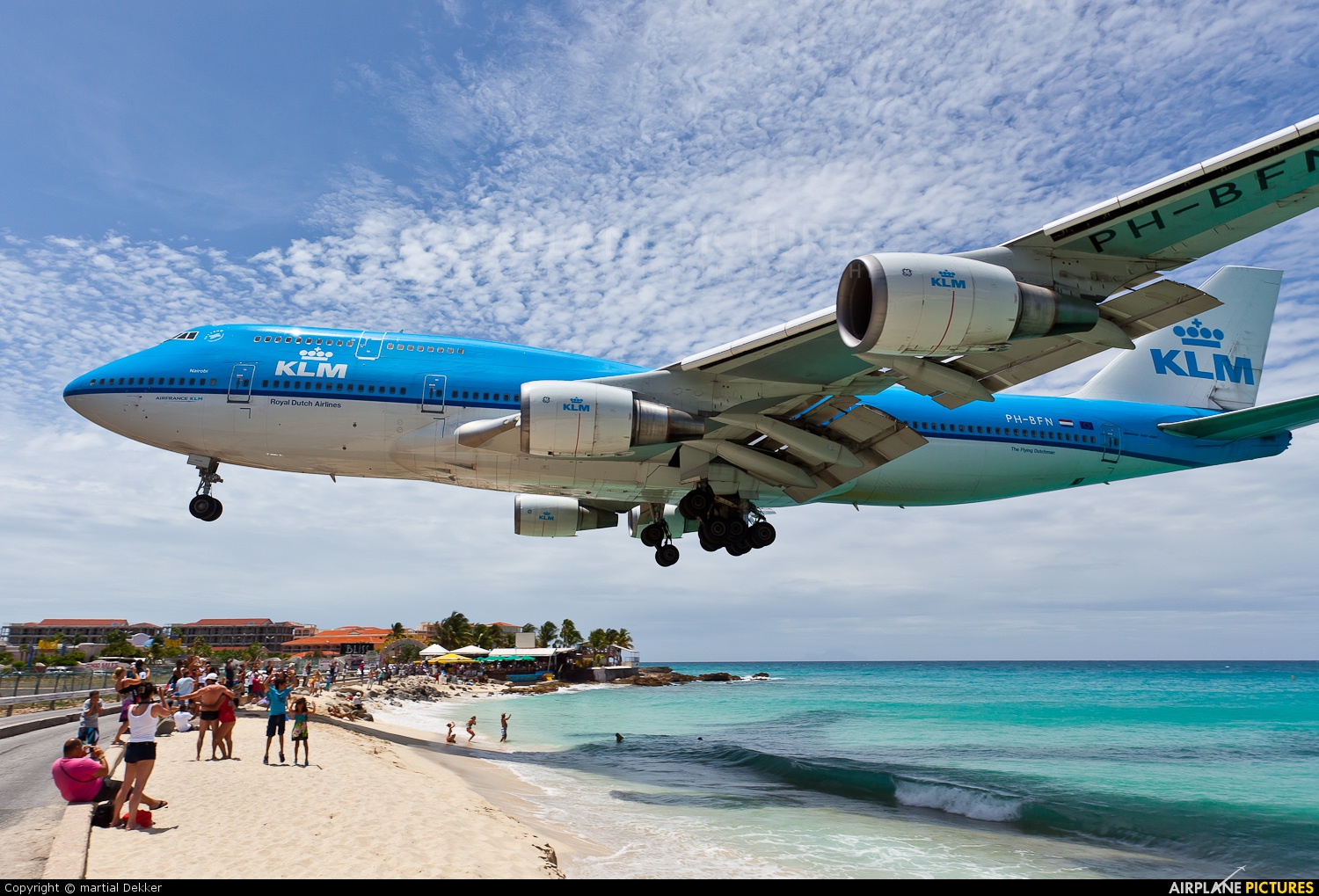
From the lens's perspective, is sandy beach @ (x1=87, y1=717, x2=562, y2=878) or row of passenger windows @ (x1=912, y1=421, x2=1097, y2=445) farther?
row of passenger windows @ (x1=912, y1=421, x2=1097, y2=445)

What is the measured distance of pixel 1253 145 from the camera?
35.0 ft

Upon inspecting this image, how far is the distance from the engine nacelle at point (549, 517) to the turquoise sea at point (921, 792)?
25.4 feet

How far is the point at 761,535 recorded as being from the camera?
797 inches

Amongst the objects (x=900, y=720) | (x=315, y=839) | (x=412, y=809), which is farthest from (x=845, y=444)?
(x=900, y=720)

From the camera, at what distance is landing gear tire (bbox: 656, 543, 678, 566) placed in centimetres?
2427

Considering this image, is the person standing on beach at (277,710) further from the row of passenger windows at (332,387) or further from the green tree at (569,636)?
the green tree at (569,636)

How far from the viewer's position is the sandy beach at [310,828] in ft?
30.1

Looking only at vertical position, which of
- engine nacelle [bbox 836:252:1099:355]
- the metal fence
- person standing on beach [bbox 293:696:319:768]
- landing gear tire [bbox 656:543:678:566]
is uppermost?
engine nacelle [bbox 836:252:1099:355]

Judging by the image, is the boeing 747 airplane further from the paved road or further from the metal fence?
the metal fence

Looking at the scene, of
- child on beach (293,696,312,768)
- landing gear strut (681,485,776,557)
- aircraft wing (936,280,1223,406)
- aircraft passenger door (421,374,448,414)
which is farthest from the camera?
landing gear strut (681,485,776,557)

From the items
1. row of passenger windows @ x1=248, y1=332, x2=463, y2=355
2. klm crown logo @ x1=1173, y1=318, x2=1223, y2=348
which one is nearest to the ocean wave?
klm crown logo @ x1=1173, y1=318, x2=1223, y2=348

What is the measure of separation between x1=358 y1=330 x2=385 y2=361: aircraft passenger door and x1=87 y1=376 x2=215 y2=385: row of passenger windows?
340cm

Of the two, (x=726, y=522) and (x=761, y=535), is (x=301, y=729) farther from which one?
(x=761, y=535)

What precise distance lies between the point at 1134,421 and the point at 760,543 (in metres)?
11.7
